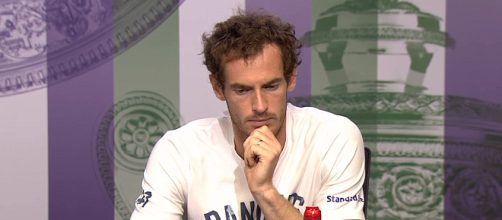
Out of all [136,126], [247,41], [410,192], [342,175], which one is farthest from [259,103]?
[410,192]

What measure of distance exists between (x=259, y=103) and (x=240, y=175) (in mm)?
218

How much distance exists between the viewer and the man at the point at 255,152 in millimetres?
1499

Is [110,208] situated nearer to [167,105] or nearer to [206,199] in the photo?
[167,105]

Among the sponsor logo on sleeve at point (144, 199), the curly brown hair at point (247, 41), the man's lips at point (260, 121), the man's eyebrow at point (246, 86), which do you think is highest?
the curly brown hair at point (247, 41)

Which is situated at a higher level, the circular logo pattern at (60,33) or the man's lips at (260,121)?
the circular logo pattern at (60,33)

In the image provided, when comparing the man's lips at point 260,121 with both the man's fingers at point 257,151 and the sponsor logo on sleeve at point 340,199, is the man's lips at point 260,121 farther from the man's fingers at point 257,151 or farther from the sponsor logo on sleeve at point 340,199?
the sponsor logo on sleeve at point 340,199

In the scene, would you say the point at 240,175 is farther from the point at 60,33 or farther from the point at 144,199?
the point at 60,33

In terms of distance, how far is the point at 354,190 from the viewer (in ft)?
5.13

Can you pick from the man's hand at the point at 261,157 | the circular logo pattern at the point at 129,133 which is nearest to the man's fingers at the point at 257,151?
the man's hand at the point at 261,157

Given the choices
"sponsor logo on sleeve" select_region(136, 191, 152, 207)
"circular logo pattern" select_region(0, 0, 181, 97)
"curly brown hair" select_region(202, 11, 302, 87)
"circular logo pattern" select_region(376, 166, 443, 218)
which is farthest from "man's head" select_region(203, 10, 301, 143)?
"circular logo pattern" select_region(376, 166, 443, 218)

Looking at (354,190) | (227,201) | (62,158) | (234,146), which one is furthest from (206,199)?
(62,158)

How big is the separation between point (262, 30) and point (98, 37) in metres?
1.08

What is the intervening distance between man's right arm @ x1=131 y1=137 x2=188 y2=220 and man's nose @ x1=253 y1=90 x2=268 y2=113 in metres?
0.26

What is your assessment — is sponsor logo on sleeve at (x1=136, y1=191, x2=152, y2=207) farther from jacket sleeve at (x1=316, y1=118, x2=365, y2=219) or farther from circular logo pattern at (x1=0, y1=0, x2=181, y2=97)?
circular logo pattern at (x1=0, y1=0, x2=181, y2=97)
